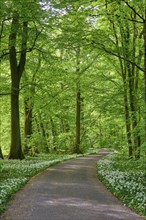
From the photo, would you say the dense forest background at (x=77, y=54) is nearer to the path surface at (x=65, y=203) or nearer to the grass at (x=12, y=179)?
the path surface at (x=65, y=203)

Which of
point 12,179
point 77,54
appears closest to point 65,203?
point 12,179

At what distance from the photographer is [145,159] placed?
10625 millimetres

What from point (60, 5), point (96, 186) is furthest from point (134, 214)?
point (60, 5)

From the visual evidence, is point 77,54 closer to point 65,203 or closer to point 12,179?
point 12,179

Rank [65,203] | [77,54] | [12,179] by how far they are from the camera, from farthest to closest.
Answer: [77,54] → [12,179] → [65,203]

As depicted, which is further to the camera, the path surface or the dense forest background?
the dense forest background

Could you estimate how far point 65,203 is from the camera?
9023mm

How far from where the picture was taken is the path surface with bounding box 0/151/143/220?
7730 millimetres

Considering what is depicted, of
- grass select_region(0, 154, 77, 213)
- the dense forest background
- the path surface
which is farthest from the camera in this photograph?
the dense forest background

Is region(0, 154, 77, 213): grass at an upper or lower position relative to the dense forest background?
lower

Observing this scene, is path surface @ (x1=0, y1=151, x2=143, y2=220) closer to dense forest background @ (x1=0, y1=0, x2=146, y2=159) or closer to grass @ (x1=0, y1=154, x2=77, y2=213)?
grass @ (x1=0, y1=154, x2=77, y2=213)

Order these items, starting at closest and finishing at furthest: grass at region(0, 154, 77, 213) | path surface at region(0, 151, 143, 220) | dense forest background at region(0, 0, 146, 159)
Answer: path surface at region(0, 151, 143, 220) → grass at region(0, 154, 77, 213) → dense forest background at region(0, 0, 146, 159)

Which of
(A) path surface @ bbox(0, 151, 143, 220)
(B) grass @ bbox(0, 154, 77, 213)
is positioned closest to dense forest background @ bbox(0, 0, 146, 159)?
(A) path surface @ bbox(0, 151, 143, 220)

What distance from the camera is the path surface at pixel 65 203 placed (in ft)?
25.4
